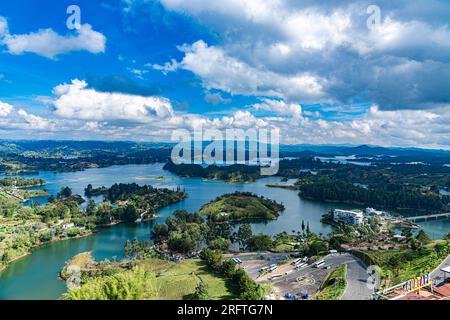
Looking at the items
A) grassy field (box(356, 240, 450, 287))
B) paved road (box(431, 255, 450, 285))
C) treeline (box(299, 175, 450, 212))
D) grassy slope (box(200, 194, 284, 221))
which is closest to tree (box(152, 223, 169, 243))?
grassy slope (box(200, 194, 284, 221))

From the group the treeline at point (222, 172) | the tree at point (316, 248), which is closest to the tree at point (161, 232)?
the tree at point (316, 248)

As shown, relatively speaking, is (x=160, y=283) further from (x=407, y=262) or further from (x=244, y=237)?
(x=407, y=262)

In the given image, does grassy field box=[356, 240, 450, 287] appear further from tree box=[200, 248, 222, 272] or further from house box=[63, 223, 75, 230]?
house box=[63, 223, 75, 230]

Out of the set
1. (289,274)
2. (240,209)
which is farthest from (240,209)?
(289,274)

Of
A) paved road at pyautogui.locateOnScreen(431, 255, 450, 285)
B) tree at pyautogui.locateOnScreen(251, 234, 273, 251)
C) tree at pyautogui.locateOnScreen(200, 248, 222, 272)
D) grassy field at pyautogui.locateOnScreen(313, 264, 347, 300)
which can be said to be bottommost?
tree at pyautogui.locateOnScreen(251, 234, 273, 251)

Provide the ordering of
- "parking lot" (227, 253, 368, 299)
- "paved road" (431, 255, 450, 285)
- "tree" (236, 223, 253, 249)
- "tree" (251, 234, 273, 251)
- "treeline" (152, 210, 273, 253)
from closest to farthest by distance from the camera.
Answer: "paved road" (431, 255, 450, 285) < "parking lot" (227, 253, 368, 299) < "treeline" (152, 210, 273, 253) < "tree" (251, 234, 273, 251) < "tree" (236, 223, 253, 249)

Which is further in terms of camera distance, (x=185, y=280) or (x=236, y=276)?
(x=185, y=280)
